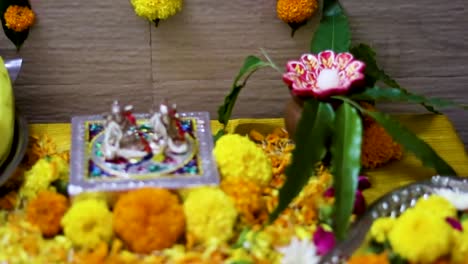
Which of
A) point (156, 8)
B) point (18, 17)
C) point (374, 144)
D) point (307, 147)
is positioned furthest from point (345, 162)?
point (18, 17)

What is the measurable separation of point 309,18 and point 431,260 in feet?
1.42

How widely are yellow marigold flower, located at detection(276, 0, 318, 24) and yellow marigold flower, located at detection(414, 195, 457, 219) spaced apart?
1.11ft

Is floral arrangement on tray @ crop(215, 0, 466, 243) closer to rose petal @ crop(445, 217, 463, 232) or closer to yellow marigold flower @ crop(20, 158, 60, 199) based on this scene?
rose petal @ crop(445, 217, 463, 232)

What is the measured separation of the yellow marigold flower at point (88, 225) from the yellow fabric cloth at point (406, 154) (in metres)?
0.21

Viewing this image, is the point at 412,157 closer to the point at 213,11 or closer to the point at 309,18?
the point at 309,18

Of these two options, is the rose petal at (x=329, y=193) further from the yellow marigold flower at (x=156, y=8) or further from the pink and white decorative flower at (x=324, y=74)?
the yellow marigold flower at (x=156, y=8)

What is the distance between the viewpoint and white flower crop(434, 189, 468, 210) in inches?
32.1

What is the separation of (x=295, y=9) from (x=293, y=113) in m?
0.17

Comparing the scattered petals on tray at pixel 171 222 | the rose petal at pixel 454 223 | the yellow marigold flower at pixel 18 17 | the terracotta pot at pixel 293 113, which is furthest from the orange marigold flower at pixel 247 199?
the yellow marigold flower at pixel 18 17

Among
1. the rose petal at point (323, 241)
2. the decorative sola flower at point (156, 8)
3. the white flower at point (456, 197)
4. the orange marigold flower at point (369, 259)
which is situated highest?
the decorative sola flower at point (156, 8)

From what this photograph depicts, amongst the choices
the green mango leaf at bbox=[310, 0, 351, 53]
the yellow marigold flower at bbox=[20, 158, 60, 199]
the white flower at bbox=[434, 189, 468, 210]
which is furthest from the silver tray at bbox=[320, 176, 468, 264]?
the yellow marigold flower at bbox=[20, 158, 60, 199]

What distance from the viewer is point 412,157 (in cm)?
98

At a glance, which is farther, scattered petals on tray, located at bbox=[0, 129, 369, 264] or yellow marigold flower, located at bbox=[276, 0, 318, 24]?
yellow marigold flower, located at bbox=[276, 0, 318, 24]

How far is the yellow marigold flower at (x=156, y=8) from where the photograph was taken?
0.95 m
